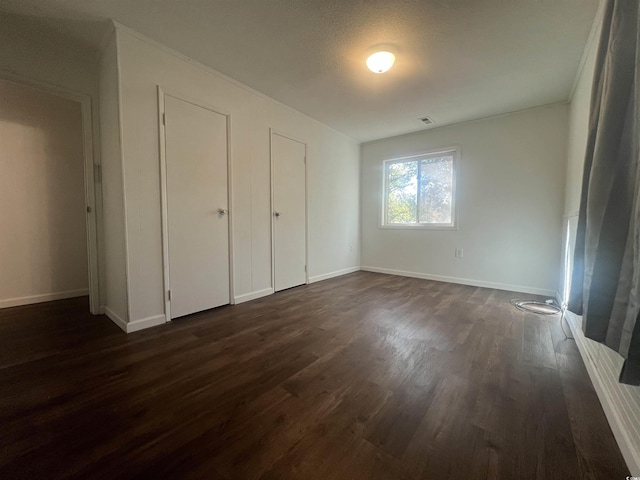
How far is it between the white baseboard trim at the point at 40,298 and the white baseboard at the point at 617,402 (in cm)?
494

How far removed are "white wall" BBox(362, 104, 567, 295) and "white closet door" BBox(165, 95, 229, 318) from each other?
3073 millimetres

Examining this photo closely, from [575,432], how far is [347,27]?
2.78 meters

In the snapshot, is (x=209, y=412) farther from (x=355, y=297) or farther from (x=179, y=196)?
(x=355, y=297)

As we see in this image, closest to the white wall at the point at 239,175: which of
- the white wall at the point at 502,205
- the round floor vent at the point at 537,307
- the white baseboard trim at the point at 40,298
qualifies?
the white wall at the point at 502,205

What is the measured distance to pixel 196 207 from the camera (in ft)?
8.26

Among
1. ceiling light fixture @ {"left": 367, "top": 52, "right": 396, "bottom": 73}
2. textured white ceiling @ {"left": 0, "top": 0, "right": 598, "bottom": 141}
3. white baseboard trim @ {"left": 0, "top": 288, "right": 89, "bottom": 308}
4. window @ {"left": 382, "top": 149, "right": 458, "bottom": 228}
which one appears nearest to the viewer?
textured white ceiling @ {"left": 0, "top": 0, "right": 598, "bottom": 141}

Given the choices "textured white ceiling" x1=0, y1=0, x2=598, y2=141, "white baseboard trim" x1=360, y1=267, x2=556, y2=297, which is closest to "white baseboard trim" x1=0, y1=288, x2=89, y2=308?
"textured white ceiling" x1=0, y1=0, x2=598, y2=141

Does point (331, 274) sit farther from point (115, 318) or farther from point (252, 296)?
point (115, 318)

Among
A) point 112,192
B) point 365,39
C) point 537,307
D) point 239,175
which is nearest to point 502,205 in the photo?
point 537,307

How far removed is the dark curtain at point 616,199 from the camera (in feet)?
2.70

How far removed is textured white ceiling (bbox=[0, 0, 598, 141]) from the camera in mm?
1796

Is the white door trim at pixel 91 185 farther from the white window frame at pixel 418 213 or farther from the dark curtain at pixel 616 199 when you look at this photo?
the white window frame at pixel 418 213

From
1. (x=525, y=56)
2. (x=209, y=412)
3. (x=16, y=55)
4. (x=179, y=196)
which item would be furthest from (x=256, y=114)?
(x=209, y=412)

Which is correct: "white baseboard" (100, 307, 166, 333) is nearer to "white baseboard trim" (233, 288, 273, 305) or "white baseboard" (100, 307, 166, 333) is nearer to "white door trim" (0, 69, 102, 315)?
"white door trim" (0, 69, 102, 315)
